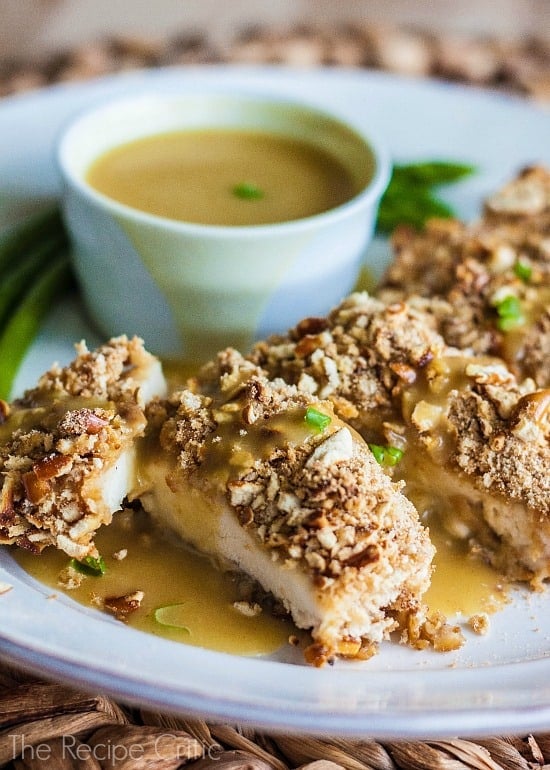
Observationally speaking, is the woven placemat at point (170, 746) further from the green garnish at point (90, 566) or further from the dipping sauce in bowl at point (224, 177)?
the dipping sauce in bowl at point (224, 177)

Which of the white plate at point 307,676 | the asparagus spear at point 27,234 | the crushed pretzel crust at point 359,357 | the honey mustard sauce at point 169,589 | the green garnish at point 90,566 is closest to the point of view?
the white plate at point 307,676

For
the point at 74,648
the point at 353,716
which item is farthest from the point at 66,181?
the point at 353,716

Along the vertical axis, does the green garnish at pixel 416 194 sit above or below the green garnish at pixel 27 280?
below

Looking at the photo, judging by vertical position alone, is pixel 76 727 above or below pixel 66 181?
below

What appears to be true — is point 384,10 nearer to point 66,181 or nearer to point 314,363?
point 66,181

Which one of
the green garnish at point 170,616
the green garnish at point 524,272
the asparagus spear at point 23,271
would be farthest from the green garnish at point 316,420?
the asparagus spear at point 23,271
